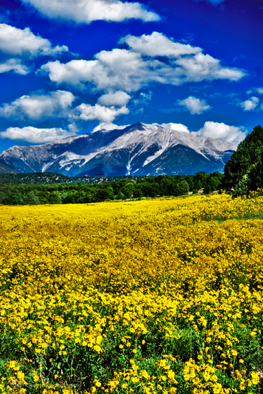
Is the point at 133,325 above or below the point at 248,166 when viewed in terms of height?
below

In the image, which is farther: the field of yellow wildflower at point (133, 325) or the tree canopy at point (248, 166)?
the tree canopy at point (248, 166)

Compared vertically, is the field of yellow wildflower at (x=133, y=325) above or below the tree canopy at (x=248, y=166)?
below

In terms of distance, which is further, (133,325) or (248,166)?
(248,166)

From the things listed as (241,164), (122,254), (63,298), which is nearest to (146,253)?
(122,254)

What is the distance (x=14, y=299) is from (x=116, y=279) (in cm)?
366

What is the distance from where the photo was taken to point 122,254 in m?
13.3

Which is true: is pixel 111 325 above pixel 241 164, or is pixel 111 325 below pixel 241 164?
below


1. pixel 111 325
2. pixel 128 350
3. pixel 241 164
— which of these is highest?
pixel 241 164

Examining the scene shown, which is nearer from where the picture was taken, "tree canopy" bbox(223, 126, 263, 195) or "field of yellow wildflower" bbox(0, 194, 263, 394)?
"field of yellow wildflower" bbox(0, 194, 263, 394)

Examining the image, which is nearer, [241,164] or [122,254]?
[122,254]

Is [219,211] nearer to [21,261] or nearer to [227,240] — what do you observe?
[227,240]

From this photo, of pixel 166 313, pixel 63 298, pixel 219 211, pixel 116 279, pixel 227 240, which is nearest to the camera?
pixel 166 313

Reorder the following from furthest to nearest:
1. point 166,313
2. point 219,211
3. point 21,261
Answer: point 219,211 < point 21,261 < point 166,313

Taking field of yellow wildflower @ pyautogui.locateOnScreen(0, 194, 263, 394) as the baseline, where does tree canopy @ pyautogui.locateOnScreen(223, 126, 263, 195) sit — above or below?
above
